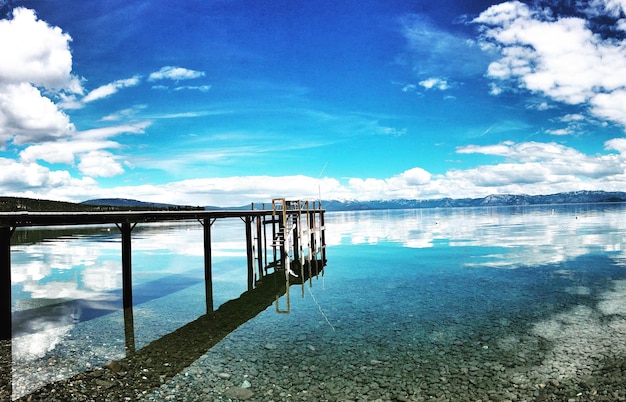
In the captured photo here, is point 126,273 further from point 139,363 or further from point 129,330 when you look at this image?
point 139,363

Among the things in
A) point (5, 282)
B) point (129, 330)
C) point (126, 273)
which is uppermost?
point (5, 282)

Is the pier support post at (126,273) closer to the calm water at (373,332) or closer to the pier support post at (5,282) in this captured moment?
the calm water at (373,332)

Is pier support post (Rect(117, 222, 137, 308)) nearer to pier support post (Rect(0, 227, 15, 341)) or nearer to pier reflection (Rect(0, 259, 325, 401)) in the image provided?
pier reflection (Rect(0, 259, 325, 401))

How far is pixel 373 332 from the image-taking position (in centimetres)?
1309

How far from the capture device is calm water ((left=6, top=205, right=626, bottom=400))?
363 inches

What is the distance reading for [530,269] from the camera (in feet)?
81.7

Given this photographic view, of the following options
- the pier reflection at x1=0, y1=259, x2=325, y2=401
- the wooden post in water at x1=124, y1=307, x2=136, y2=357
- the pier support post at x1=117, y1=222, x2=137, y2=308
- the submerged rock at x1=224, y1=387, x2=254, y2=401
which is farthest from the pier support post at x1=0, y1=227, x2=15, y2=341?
the submerged rock at x1=224, y1=387, x2=254, y2=401

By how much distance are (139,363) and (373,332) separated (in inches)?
287

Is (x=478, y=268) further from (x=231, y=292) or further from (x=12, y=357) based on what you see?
(x=12, y=357)

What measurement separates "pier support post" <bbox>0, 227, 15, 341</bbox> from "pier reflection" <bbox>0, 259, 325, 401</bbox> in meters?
0.65

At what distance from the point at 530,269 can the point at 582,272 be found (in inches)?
109

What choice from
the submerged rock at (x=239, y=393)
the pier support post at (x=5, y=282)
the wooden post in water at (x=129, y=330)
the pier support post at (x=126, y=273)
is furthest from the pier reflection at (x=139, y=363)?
the submerged rock at (x=239, y=393)

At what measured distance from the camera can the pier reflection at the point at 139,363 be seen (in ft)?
29.5

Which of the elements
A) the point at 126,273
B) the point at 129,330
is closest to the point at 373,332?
the point at 129,330
